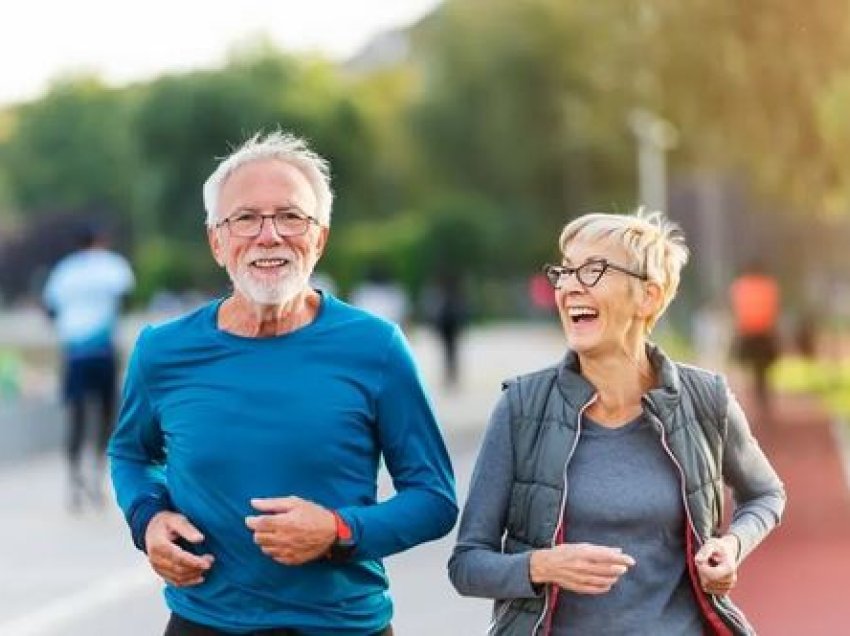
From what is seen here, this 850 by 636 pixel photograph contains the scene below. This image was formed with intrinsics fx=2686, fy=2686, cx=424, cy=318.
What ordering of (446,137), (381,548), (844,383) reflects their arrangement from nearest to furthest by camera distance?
(381,548), (844,383), (446,137)

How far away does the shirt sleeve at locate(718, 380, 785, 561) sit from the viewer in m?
5.17

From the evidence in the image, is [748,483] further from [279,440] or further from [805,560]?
[805,560]

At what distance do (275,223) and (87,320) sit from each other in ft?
38.0

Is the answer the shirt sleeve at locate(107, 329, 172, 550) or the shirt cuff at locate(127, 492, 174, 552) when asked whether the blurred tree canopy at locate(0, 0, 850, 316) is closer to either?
the shirt sleeve at locate(107, 329, 172, 550)

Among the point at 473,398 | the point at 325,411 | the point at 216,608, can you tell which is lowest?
the point at 216,608

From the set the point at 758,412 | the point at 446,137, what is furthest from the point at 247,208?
the point at 446,137

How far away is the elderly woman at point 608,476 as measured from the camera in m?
4.96

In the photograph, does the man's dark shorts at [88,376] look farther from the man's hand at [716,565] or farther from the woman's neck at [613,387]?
the man's hand at [716,565]

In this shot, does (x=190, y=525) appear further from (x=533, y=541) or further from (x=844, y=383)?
(x=844, y=383)

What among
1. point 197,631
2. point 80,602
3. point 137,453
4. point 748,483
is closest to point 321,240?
point 137,453

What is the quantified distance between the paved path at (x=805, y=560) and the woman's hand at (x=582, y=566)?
639 centimetres

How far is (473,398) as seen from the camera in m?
34.6

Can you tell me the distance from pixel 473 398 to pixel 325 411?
29660mm

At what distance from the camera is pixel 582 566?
4.82m
